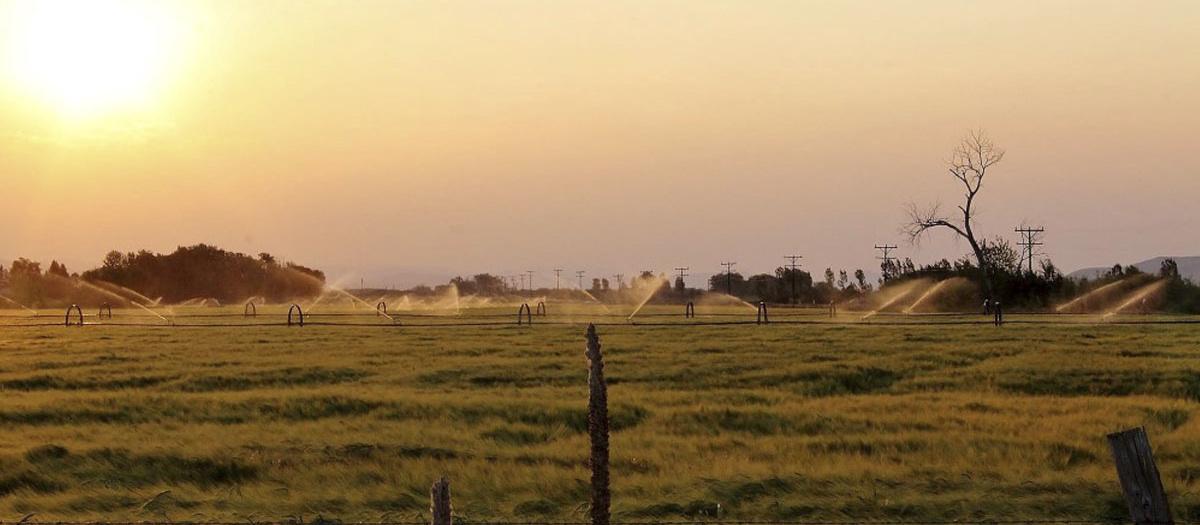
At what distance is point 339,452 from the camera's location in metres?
18.7

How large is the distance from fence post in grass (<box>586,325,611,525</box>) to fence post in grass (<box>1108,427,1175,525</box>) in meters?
3.63

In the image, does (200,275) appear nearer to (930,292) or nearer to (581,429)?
(930,292)

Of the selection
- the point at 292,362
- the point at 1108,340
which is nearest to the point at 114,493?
the point at 292,362

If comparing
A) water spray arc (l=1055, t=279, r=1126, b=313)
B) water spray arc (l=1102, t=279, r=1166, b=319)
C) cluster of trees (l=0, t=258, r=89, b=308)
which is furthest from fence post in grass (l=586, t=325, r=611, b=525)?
cluster of trees (l=0, t=258, r=89, b=308)

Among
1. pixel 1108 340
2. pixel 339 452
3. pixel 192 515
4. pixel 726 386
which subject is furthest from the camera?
A: pixel 1108 340

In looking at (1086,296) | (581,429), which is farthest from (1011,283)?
(581,429)

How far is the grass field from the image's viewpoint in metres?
15.6

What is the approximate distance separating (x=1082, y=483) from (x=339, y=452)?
10.9 m

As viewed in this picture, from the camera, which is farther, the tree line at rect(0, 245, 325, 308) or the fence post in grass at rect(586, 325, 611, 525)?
the tree line at rect(0, 245, 325, 308)

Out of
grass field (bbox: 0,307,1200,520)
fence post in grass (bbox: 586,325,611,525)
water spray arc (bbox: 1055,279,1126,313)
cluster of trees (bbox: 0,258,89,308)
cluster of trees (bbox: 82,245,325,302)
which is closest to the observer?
fence post in grass (bbox: 586,325,611,525)

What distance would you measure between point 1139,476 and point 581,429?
1474cm

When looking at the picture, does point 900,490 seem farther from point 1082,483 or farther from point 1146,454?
point 1146,454

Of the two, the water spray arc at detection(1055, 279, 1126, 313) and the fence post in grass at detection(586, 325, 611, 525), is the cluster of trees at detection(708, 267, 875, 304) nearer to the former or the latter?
the water spray arc at detection(1055, 279, 1126, 313)

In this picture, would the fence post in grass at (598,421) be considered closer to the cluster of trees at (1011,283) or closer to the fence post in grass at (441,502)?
the fence post in grass at (441,502)
